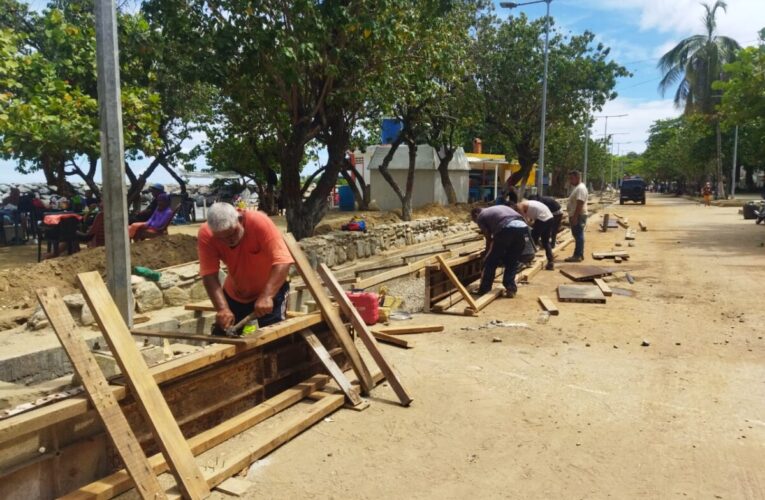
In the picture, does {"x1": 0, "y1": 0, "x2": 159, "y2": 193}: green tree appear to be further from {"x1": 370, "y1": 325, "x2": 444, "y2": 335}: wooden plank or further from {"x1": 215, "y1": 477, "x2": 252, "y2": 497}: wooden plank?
{"x1": 215, "y1": 477, "x2": 252, "y2": 497}: wooden plank

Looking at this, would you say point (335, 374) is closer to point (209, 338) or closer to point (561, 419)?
point (209, 338)

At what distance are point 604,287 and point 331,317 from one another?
5482 mm

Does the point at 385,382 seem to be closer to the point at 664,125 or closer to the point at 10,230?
the point at 10,230

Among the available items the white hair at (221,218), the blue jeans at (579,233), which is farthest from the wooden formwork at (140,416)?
the blue jeans at (579,233)

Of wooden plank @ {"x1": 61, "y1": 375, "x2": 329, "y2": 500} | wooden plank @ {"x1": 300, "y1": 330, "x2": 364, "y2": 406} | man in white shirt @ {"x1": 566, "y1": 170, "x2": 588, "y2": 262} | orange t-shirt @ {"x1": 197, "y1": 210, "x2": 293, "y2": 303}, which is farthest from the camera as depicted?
man in white shirt @ {"x1": 566, "y1": 170, "x2": 588, "y2": 262}

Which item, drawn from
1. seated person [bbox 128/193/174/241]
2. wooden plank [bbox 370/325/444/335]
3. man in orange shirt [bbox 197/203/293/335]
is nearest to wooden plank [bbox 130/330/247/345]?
man in orange shirt [bbox 197/203/293/335]

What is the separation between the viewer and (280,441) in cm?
371

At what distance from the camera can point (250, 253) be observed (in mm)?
4355

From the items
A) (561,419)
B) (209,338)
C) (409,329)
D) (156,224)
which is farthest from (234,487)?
(156,224)

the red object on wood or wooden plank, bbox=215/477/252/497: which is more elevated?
the red object on wood

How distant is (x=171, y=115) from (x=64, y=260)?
9530mm

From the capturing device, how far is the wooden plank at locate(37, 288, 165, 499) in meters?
2.77

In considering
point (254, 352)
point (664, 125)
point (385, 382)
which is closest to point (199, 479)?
point (254, 352)

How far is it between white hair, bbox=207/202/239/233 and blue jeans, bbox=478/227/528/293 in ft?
16.1
